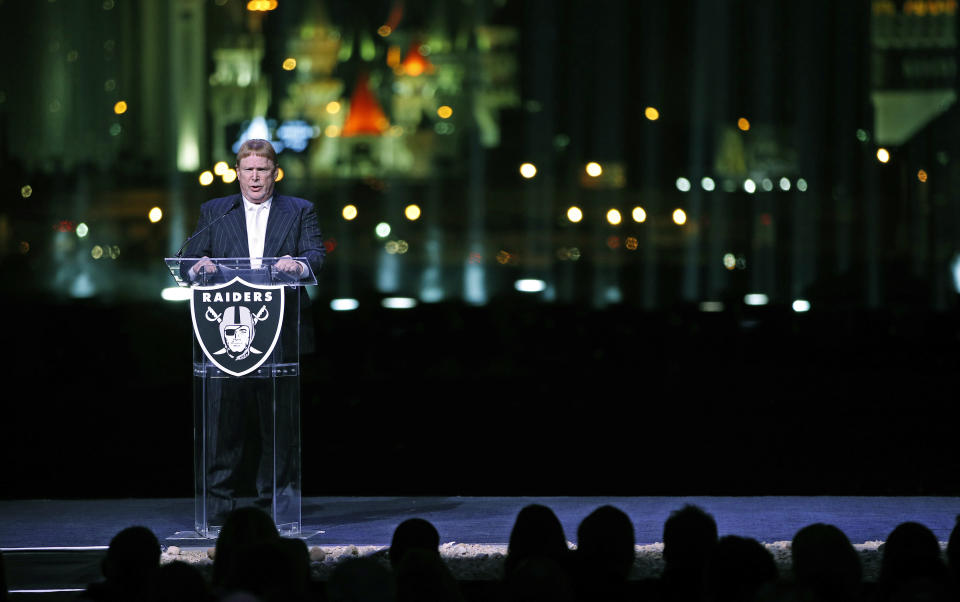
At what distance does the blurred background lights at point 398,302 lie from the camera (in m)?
9.57

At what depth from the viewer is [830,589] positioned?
209 centimetres

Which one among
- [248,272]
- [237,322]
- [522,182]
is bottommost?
[237,322]

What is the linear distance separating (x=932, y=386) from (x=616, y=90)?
313 centimetres

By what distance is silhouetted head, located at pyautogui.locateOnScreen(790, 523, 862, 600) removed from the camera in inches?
82.4

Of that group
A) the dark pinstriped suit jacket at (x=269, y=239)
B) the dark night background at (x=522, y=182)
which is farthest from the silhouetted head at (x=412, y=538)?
the dark night background at (x=522, y=182)

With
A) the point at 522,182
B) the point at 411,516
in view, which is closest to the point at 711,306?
the point at 522,182

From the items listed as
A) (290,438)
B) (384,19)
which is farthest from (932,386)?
(290,438)

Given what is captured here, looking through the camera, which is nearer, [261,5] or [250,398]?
[250,398]

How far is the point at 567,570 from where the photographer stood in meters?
2.29

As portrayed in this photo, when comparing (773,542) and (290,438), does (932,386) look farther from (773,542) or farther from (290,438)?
(290,438)

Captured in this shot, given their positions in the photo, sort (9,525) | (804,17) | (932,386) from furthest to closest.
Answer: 1. (804,17)
2. (932,386)
3. (9,525)

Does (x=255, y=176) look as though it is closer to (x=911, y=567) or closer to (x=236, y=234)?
(x=236, y=234)

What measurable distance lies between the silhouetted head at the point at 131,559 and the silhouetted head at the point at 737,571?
93 centimetres

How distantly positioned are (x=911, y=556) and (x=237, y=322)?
196 cm
